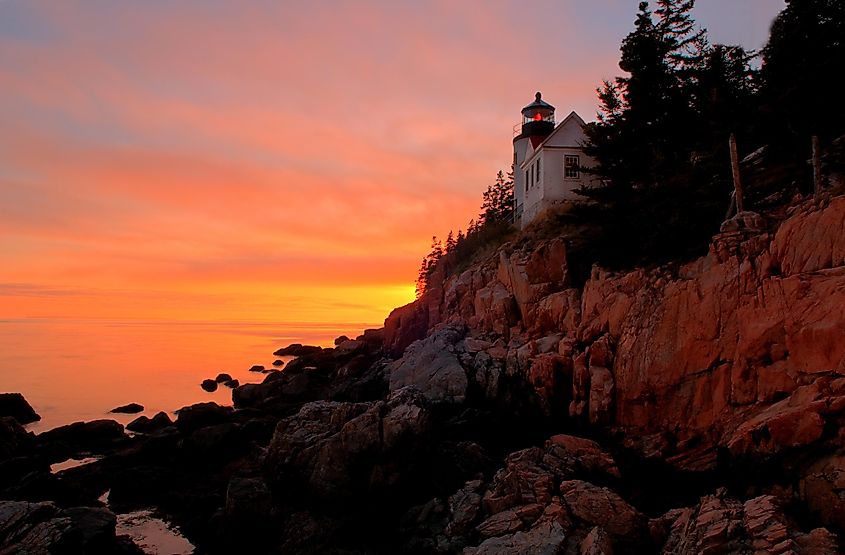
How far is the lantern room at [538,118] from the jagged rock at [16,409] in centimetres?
3782

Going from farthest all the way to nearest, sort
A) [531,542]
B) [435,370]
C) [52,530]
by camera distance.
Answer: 1. [435,370]
2. [52,530]
3. [531,542]

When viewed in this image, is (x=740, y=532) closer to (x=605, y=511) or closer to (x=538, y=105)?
(x=605, y=511)

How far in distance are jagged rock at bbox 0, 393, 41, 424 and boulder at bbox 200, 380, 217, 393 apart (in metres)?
13.2

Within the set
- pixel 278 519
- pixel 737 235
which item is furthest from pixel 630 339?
pixel 278 519

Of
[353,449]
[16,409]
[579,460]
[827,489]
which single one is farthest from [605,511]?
[16,409]

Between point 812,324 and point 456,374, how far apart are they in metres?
12.5

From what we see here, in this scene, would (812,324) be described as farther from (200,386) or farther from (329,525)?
(200,386)

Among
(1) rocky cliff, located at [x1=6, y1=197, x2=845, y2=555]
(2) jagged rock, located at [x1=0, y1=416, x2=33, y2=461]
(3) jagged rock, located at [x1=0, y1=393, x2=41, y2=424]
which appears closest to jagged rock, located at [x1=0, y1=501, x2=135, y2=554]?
(1) rocky cliff, located at [x1=6, y1=197, x2=845, y2=555]

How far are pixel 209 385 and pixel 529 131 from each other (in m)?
32.9

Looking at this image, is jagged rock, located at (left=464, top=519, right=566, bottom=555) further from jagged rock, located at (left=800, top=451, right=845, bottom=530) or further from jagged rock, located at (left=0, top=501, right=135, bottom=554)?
jagged rock, located at (left=0, top=501, right=135, bottom=554)

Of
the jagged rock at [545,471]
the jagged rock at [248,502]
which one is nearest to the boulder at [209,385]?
the jagged rock at [248,502]

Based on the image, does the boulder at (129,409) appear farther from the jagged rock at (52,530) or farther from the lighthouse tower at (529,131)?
the lighthouse tower at (529,131)

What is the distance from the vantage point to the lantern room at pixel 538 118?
4106 centimetres

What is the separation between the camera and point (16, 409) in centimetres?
3067
